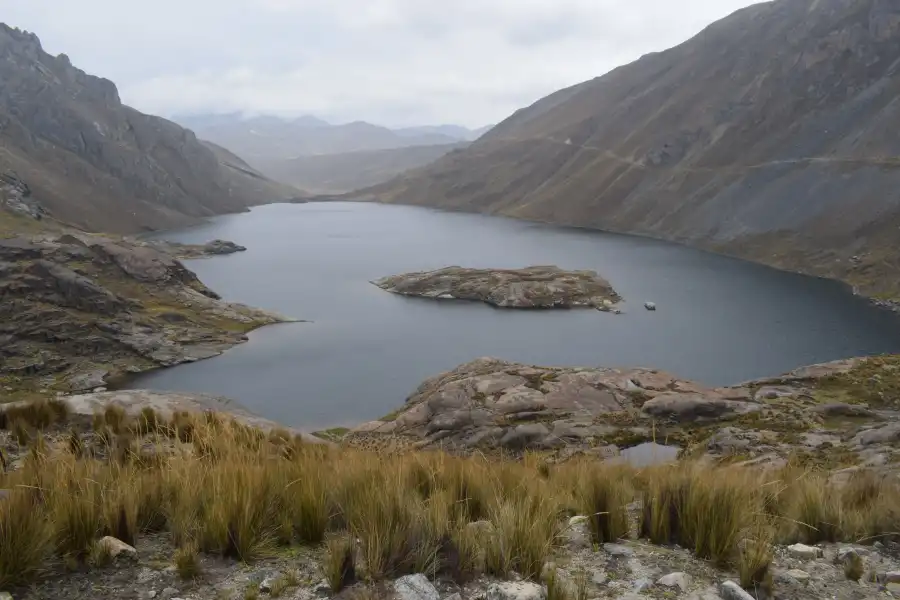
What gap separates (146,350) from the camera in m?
57.4

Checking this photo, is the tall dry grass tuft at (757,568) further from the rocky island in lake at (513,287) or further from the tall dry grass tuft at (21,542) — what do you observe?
the rocky island in lake at (513,287)

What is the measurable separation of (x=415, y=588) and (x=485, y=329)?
6367cm

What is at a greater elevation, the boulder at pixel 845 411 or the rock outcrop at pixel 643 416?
the boulder at pixel 845 411

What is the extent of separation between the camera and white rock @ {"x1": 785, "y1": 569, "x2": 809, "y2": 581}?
5216 millimetres

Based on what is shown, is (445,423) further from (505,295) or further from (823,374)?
(505,295)

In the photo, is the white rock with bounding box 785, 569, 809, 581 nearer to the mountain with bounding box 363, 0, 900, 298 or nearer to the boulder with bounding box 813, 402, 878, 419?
the boulder with bounding box 813, 402, 878, 419

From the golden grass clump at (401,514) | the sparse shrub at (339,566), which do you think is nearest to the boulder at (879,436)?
the golden grass clump at (401,514)

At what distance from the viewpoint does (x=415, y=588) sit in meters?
4.66

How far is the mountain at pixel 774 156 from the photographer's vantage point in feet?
327

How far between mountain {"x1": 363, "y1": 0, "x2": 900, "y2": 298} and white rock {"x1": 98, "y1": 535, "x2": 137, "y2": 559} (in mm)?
89511

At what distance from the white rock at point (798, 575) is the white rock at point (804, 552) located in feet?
1.70

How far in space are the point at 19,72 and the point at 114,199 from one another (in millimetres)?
54914

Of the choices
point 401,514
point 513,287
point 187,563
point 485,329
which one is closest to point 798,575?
point 401,514

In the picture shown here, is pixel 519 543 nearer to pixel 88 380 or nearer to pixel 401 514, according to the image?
pixel 401 514
